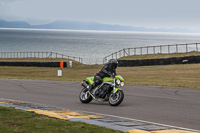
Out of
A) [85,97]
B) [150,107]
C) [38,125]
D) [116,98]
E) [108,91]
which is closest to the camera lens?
[38,125]

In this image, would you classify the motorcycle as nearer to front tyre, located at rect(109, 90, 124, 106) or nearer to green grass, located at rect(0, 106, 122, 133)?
front tyre, located at rect(109, 90, 124, 106)

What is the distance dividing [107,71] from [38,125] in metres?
4.83

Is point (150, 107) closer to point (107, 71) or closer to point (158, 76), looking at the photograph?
point (107, 71)

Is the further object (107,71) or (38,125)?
(107,71)

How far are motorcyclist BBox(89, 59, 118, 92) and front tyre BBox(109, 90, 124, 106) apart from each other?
0.63 metres

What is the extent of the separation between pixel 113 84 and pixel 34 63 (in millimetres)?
36272

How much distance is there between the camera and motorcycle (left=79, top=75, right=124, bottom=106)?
11.5 meters

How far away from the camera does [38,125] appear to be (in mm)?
7430

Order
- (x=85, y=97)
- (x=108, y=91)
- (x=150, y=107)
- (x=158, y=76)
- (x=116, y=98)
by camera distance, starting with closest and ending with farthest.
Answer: (x=150, y=107) → (x=116, y=98) → (x=108, y=91) → (x=85, y=97) → (x=158, y=76)

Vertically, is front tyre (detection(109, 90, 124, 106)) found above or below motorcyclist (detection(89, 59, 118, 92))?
below

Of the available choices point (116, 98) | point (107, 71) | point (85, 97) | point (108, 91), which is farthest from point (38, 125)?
point (85, 97)

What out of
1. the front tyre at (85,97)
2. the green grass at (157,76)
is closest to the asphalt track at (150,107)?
the front tyre at (85,97)

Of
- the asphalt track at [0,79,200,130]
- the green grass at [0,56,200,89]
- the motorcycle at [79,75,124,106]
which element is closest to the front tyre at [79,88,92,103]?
the motorcycle at [79,75,124,106]

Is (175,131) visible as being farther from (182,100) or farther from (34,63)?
(34,63)
